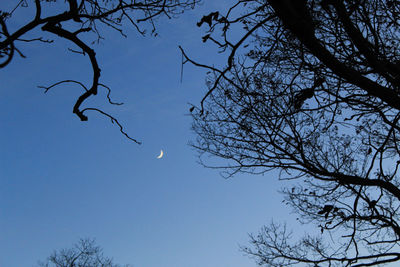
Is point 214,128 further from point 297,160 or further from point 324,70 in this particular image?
point 324,70

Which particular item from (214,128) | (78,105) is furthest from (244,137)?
(78,105)

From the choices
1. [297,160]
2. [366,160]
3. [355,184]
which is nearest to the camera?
[355,184]

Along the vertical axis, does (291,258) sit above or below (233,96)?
below

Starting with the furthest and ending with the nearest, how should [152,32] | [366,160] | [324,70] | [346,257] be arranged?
[366,160], [346,257], [324,70], [152,32]

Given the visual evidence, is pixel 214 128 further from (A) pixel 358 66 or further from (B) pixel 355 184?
(A) pixel 358 66

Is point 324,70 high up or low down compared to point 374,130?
down

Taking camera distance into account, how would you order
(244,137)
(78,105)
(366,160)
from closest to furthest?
(78,105)
(244,137)
(366,160)

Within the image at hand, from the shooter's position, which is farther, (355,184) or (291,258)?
(291,258)

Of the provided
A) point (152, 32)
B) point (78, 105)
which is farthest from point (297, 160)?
point (78, 105)

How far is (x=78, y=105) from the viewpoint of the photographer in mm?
2658

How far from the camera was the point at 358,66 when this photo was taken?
5277 mm

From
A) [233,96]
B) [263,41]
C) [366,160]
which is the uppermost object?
[263,41]

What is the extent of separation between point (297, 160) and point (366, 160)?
207cm

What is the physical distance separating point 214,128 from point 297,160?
2.05 meters
